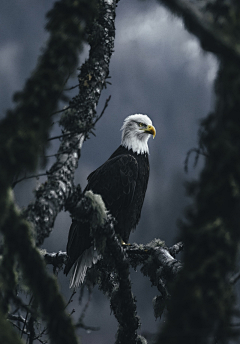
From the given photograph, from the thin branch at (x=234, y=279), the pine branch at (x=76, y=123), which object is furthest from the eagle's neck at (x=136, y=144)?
the thin branch at (x=234, y=279)

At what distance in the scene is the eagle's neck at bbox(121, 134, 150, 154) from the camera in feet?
19.9

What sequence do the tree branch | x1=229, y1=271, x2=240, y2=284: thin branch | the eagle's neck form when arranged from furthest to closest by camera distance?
the eagle's neck, x1=229, y1=271, x2=240, y2=284: thin branch, the tree branch

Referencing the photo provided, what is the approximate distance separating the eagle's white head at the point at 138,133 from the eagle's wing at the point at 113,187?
2.59 ft

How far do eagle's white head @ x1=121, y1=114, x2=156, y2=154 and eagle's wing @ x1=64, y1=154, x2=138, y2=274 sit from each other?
2.59ft

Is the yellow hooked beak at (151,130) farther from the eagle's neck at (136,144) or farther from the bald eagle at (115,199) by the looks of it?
the bald eagle at (115,199)

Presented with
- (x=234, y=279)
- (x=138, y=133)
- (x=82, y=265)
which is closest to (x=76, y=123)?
(x=234, y=279)

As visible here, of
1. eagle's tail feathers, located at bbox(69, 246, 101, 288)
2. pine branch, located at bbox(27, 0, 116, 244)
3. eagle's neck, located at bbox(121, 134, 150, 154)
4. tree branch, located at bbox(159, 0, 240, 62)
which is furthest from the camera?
eagle's neck, located at bbox(121, 134, 150, 154)

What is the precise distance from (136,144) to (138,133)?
239 mm

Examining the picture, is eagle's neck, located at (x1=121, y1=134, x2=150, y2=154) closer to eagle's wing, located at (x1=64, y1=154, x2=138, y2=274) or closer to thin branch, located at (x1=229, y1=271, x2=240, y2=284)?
eagle's wing, located at (x1=64, y1=154, x2=138, y2=274)

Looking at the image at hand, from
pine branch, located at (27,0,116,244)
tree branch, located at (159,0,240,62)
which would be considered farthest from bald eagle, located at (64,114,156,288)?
tree branch, located at (159,0,240,62)

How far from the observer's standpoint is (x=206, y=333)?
4.19ft

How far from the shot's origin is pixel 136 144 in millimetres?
6109

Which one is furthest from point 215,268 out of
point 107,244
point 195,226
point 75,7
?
point 107,244

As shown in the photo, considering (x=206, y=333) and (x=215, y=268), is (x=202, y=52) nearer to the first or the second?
(x=215, y=268)
